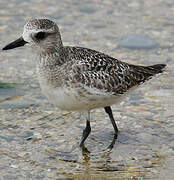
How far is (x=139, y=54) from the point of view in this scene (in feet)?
35.2

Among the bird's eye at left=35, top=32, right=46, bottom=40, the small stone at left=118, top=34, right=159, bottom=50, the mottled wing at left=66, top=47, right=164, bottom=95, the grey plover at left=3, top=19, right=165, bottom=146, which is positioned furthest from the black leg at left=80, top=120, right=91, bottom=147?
the small stone at left=118, top=34, right=159, bottom=50

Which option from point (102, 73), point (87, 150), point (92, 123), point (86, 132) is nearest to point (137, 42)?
point (92, 123)

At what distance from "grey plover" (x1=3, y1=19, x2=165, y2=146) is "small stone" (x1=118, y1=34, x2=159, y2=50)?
12.1 feet

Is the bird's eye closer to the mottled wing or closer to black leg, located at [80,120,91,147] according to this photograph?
the mottled wing

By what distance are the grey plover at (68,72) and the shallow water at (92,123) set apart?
0.75 meters

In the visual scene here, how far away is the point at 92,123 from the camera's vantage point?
8.25 meters

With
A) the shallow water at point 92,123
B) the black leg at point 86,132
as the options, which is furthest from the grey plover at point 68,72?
the shallow water at point 92,123

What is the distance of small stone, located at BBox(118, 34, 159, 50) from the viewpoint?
36.2 ft

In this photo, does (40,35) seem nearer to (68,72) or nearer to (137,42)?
(68,72)

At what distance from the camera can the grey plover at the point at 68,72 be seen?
22.3 ft

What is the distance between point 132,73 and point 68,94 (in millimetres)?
1481

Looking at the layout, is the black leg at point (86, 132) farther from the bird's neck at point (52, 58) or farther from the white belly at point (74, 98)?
the bird's neck at point (52, 58)

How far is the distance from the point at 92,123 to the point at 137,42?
135 inches

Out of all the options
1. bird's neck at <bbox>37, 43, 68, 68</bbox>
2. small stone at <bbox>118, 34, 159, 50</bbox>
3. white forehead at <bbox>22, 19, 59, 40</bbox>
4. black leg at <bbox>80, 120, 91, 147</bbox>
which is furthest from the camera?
small stone at <bbox>118, 34, 159, 50</bbox>
